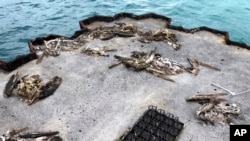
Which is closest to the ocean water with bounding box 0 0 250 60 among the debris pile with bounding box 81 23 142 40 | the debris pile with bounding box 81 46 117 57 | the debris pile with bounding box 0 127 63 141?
the debris pile with bounding box 81 23 142 40

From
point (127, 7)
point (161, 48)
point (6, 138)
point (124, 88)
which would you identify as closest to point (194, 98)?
point (124, 88)

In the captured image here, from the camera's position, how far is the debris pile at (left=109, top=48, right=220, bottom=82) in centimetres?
1791

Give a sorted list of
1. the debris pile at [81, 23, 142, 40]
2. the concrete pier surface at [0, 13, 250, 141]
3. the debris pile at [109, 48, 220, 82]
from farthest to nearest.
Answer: the debris pile at [81, 23, 142, 40], the debris pile at [109, 48, 220, 82], the concrete pier surface at [0, 13, 250, 141]

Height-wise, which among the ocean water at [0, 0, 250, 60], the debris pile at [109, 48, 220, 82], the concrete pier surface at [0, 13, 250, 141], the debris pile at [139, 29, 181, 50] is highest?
the debris pile at [139, 29, 181, 50]

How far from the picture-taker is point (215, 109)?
14.5 meters

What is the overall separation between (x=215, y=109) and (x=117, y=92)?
17.7ft

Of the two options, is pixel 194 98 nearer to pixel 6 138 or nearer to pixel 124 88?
pixel 124 88

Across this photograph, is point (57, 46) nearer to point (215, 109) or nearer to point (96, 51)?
point (96, 51)

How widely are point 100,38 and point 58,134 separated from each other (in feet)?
34.7

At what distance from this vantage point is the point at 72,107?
49.5ft

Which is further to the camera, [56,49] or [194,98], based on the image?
[56,49]

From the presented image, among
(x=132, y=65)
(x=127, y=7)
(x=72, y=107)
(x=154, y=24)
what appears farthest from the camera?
(x=127, y=7)

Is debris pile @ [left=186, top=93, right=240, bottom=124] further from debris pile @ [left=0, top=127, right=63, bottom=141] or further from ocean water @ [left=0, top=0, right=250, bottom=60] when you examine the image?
ocean water @ [left=0, top=0, right=250, bottom=60]

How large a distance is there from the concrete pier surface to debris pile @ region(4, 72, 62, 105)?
0.34 metres
